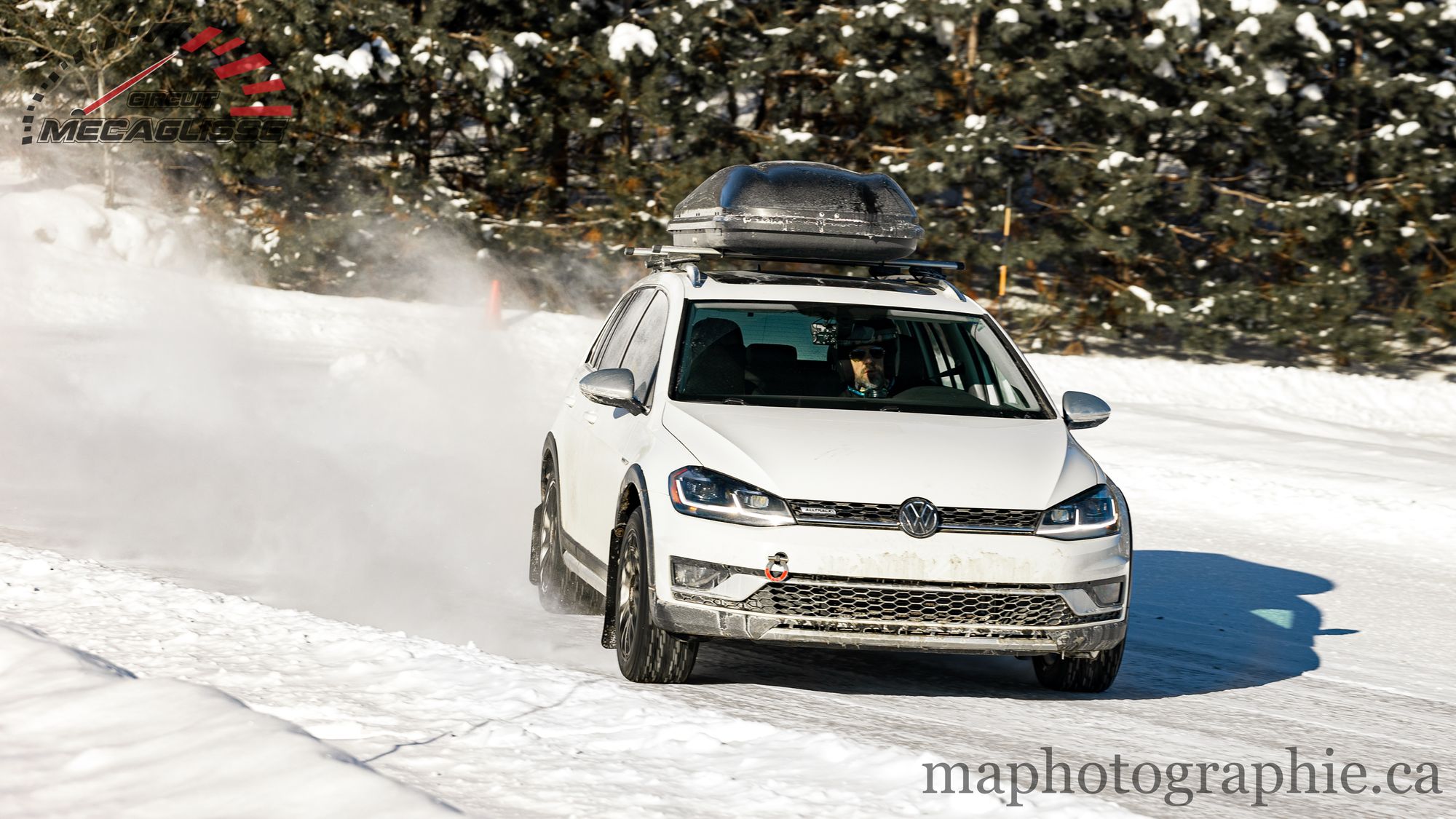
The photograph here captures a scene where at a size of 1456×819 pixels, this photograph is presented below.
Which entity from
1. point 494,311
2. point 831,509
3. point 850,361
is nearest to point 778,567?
point 831,509

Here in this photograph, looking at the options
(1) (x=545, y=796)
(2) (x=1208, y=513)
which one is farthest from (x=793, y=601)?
(2) (x=1208, y=513)

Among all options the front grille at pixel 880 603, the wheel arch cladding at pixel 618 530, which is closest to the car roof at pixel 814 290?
the wheel arch cladding at pixel 618 530

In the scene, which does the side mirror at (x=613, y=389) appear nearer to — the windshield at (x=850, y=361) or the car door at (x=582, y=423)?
the windshield at (x=850, y=361)

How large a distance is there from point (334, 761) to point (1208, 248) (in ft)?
79.4

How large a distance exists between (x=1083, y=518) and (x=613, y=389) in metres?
1.99

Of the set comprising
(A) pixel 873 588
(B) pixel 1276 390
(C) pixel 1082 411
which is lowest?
(B) pixel 1276 390

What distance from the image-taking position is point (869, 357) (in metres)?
7.50

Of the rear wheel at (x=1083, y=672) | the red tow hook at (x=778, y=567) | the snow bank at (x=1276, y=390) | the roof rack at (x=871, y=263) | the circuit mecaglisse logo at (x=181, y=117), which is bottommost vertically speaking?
the snow bank at (x=1276, y=390)

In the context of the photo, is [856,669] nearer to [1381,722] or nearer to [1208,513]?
[1381,722]

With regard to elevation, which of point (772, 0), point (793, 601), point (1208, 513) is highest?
point (772, 0)

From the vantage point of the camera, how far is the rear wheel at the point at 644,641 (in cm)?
→ 633

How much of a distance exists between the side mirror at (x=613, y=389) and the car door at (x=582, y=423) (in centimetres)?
71

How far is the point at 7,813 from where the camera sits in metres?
4.30

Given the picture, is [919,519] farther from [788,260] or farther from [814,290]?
[788,260]
